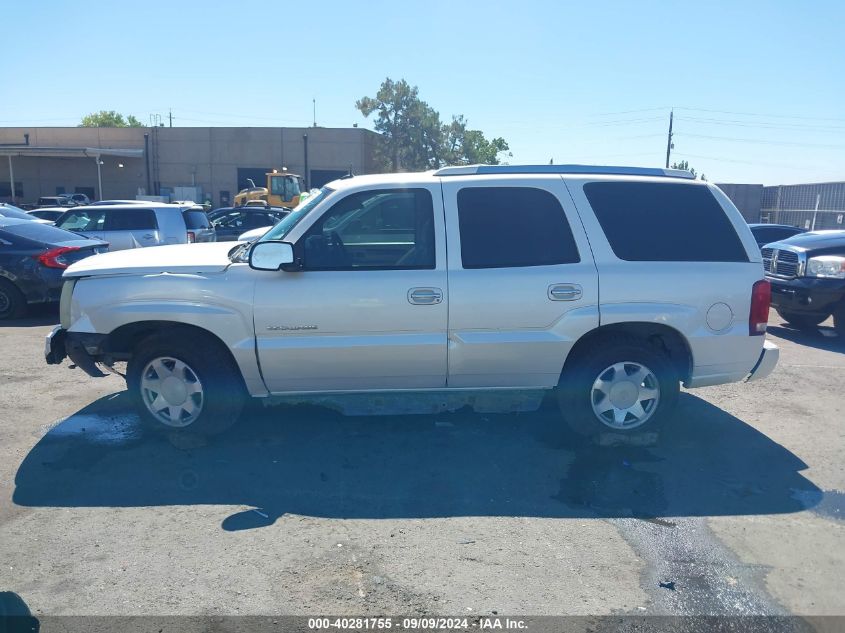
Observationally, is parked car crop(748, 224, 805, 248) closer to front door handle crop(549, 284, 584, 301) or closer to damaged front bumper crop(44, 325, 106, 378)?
front door handle crop(549, 284, 584, 301)

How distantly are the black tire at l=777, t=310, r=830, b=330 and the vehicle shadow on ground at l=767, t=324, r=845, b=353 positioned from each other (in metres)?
0.08

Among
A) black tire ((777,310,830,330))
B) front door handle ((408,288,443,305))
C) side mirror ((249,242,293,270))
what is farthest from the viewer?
black tire ((777,310,830,330))

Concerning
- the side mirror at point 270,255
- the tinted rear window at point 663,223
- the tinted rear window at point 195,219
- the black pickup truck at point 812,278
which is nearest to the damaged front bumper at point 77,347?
the side mirror at point 270,255

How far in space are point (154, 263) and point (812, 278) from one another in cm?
860

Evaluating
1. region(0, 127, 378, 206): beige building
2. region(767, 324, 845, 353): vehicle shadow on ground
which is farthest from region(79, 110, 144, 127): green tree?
region(767, 324, 845, 353): vehicle shadow on ground

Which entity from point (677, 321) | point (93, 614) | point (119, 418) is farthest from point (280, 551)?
point (677, 321)

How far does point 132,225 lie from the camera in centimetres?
1298

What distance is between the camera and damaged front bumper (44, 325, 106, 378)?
5.09 meters

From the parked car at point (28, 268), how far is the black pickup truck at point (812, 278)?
10547 mm

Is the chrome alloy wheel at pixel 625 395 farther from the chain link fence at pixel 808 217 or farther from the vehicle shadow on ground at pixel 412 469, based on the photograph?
the chain link fence at pixel 808 217

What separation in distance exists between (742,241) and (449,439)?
2.77 m

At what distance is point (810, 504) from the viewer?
14.6 ft

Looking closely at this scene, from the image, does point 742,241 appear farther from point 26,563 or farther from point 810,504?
point 26,563

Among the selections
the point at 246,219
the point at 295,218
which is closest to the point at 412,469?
the point at 295,218
